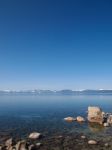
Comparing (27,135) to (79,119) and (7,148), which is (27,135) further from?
(79,119)

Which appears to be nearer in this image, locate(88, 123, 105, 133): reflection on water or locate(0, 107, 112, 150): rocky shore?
locate(0, 107, 112, 150): rocky shore

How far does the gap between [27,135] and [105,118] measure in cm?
3562

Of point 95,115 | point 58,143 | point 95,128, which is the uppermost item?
point 95,115

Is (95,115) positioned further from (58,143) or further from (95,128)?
(58,143)

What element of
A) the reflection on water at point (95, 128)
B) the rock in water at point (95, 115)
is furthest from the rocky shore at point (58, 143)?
the rock in water at point (95, 115)

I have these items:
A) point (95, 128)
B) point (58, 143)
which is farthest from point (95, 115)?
point (58, 143)

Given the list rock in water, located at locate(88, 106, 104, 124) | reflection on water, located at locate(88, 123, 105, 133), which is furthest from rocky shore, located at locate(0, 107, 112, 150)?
rock in water, located at locate(88, 106, 104, 124)

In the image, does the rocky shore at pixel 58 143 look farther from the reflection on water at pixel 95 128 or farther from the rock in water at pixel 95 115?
the rock in water at pixel 95 115

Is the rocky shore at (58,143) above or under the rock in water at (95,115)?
under

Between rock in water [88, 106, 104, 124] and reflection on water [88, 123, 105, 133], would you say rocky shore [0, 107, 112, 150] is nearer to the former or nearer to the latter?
reflection on water [88, 123, 105, 133]

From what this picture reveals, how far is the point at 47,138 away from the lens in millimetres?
50344

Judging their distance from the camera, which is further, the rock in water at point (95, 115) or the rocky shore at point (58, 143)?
the rock in water at point (95, 115)

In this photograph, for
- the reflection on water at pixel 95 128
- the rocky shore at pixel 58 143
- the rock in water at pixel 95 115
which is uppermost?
the rock in water at pixel 95 115

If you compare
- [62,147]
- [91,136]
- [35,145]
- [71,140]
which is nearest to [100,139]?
[91,136]
